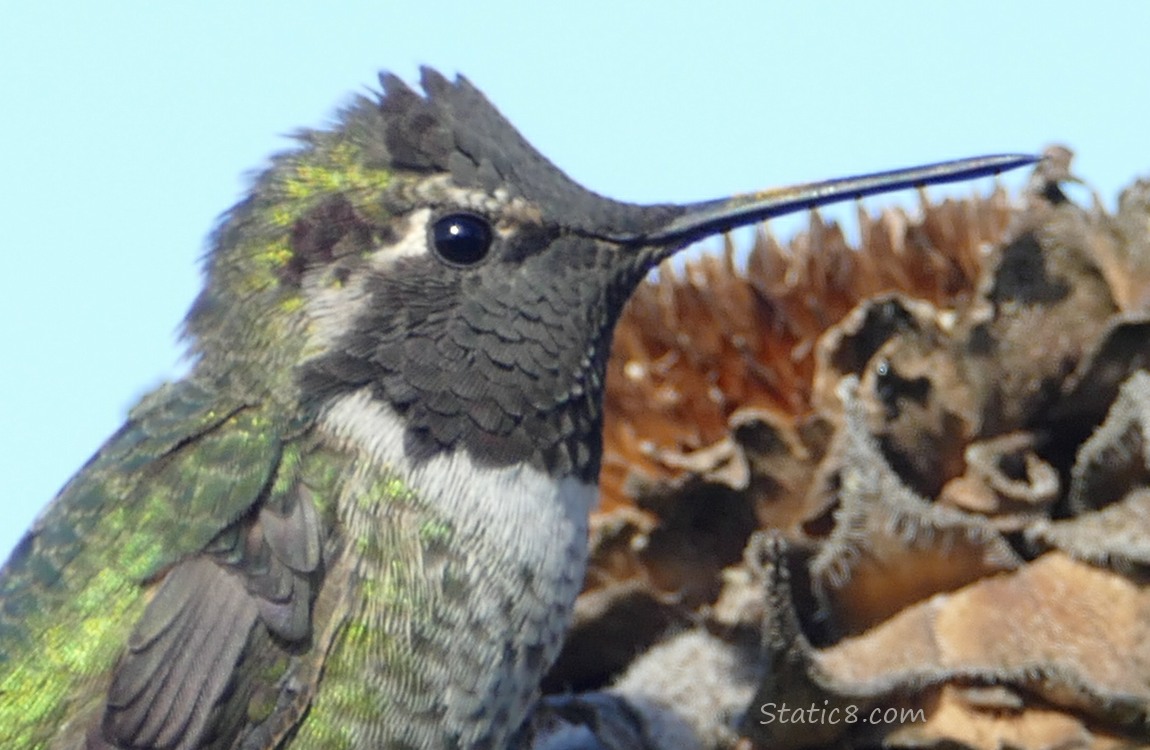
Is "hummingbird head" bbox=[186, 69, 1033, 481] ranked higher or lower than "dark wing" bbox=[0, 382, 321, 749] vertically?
higher

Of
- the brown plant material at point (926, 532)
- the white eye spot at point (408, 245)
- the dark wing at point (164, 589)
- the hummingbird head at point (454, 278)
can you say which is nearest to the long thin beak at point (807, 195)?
the hummingbird head at point (454, 278)

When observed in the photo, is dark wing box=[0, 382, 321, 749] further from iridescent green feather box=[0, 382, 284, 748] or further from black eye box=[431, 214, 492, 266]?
black eye box=[431, 214, 492, 266]

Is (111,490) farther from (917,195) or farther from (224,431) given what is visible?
(917,195)

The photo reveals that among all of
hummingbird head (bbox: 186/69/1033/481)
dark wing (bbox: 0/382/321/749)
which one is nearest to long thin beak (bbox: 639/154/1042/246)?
hummingbird head (bbox: 186/69/1033/481)

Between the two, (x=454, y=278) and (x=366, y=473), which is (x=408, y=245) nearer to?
(x=454, y=278)

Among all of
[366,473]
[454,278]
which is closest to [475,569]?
[366,473]

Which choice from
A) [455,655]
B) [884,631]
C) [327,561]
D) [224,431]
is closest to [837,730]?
[884,631]
